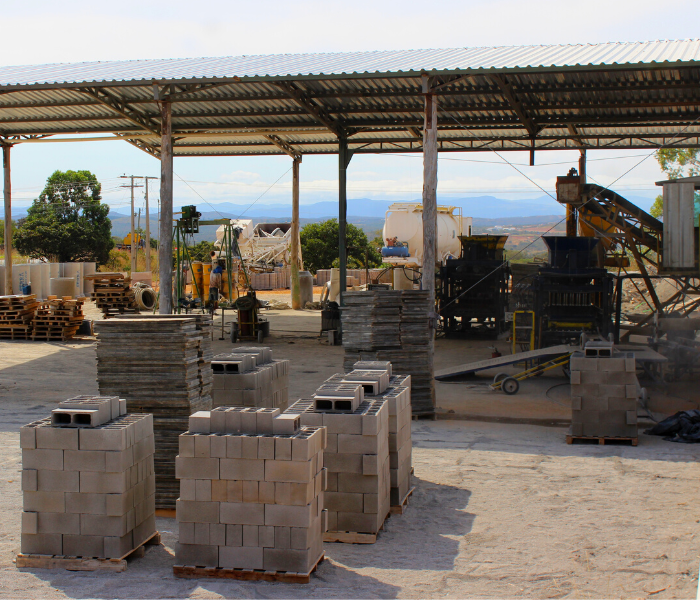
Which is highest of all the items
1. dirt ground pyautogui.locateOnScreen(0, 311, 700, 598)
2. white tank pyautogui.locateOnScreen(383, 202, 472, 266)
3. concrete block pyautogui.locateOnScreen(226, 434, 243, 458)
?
white tank pyautogui.locateOnScreen(383, 202, 472, 266)

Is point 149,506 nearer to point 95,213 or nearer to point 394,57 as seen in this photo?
point 394,57

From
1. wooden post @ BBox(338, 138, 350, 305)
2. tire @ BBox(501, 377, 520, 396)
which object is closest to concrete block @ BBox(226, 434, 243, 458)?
tire @ BBox(501, 377, 520, 396)

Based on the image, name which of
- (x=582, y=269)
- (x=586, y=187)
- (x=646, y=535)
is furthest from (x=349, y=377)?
(x=586, y=187)

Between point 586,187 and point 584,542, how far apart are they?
1248 centimetres

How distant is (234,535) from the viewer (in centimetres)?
594

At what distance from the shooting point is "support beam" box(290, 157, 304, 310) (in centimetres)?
2777

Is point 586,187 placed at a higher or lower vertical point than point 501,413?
higher

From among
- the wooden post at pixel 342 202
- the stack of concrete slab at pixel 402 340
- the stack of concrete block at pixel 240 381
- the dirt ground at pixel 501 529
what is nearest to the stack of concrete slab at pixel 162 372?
the stack of concrete block at pixel 240 381

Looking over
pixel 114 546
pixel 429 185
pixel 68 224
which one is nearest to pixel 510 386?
pixel 429 185

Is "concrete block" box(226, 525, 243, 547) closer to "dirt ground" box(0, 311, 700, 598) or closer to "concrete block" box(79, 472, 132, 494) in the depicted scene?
"dirt ground" box(0, 311, 700, 598)

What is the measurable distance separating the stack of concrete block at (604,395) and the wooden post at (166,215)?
907 cm

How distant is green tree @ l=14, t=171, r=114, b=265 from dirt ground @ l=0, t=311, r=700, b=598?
126ft

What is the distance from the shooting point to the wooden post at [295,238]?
91.1 ft

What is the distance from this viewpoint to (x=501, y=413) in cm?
1230
